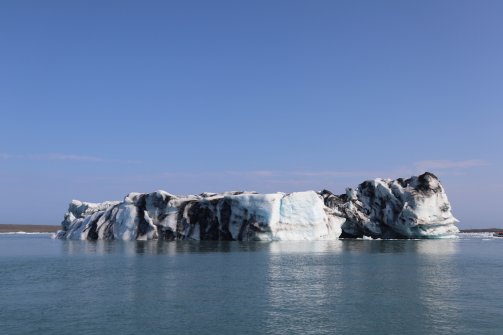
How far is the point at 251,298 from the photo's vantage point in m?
20.5

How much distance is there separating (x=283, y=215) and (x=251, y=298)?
4054cm

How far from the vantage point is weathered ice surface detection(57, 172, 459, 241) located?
198ft

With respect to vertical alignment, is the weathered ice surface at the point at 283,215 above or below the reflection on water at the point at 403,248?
above

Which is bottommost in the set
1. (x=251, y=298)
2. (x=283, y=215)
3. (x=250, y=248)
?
(x=251, y=298)

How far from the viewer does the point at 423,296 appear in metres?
21.0

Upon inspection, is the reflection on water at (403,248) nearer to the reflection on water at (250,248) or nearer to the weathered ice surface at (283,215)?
the reflection on water at (250,248)

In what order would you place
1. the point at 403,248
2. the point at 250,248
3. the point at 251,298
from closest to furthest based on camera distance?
the point at 251,298, the point at 250,248, the point at 403,248

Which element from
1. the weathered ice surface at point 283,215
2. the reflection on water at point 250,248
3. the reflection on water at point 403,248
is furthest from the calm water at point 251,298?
the weathered ice surface at point 283,215

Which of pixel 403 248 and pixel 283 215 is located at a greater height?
pixel 283 215

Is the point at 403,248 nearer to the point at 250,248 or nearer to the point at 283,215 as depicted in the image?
the point at 283,215

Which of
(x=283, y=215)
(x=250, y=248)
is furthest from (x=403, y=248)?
(x=250, y=248)

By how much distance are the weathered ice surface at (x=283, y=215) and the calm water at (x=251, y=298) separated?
2610 centimetres

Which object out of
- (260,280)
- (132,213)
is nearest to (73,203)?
(132,213)

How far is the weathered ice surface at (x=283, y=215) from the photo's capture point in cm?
6050
